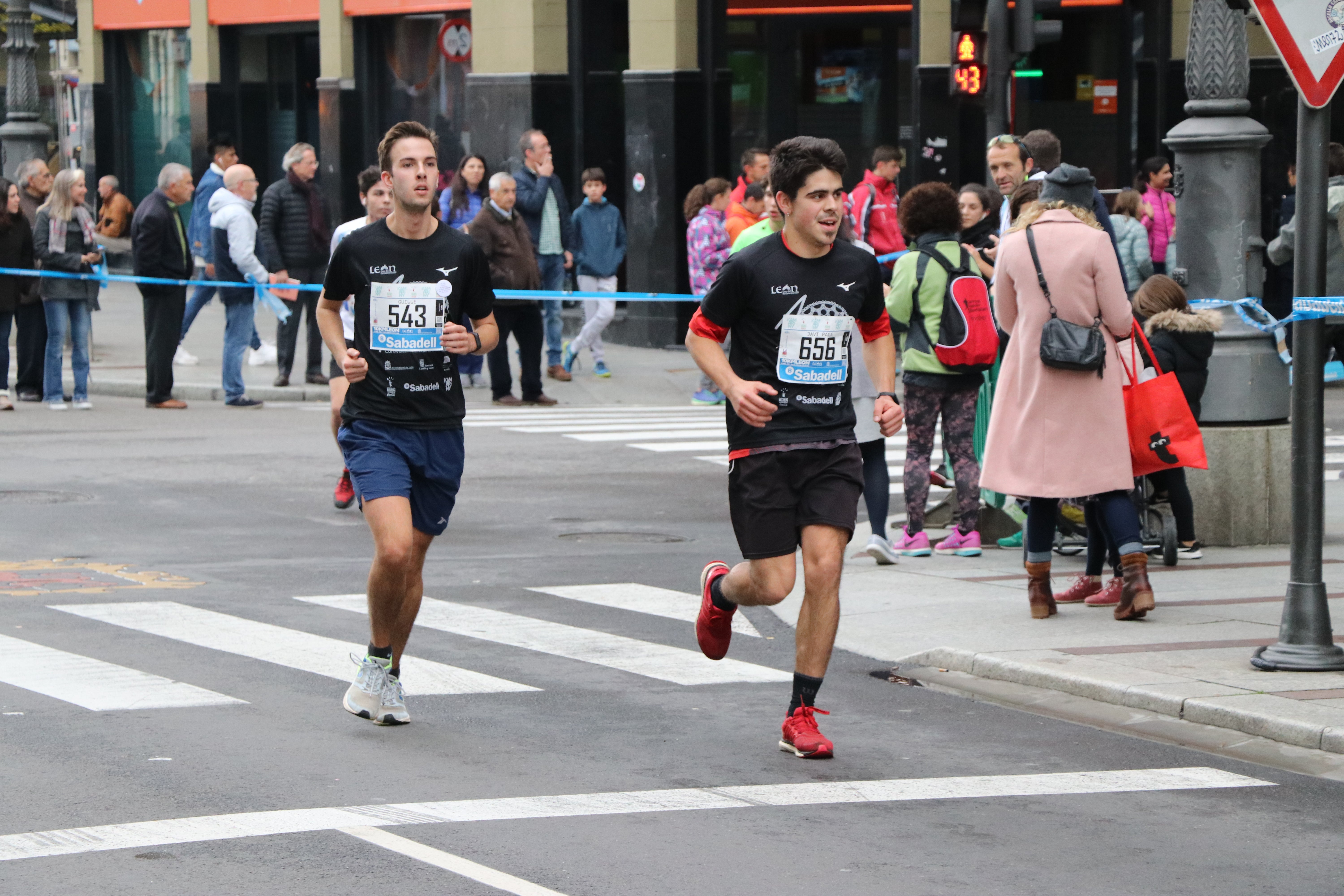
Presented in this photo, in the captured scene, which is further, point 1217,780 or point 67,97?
point 67,97

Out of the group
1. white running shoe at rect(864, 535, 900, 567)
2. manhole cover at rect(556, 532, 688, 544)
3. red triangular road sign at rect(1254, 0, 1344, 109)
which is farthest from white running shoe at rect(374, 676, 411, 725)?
manhole cover at rect(556, 532, 688, 544)

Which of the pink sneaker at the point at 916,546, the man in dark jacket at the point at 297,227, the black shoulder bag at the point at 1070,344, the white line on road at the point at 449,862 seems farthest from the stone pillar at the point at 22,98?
the white line on road at the point at 449,862

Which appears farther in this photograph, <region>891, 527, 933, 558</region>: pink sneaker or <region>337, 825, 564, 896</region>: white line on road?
<region>891, 527, 933, 558</region>: pink sneaker

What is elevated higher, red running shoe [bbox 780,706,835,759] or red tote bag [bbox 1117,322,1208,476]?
red tote bag [bbox 1117,322,1208,476]

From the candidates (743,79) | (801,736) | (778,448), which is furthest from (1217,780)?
(743,79)

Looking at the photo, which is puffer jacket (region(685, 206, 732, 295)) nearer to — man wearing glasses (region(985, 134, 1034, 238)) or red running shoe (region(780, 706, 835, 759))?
man wearing glasses (region(985, 134, 1034, 238))

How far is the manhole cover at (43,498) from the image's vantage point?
1274 centimetres

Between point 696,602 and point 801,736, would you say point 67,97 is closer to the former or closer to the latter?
point 696,602

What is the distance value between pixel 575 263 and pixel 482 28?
494 centimetres

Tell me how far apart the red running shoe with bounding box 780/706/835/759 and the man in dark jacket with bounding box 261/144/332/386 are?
12.5m

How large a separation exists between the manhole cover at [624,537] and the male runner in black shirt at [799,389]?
4.77 meters

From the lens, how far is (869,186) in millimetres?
19828

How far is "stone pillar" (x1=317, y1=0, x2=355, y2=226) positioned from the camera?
92.3 feet

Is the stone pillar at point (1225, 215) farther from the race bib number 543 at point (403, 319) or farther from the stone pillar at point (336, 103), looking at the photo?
the stone pillar at point (336, 103)
